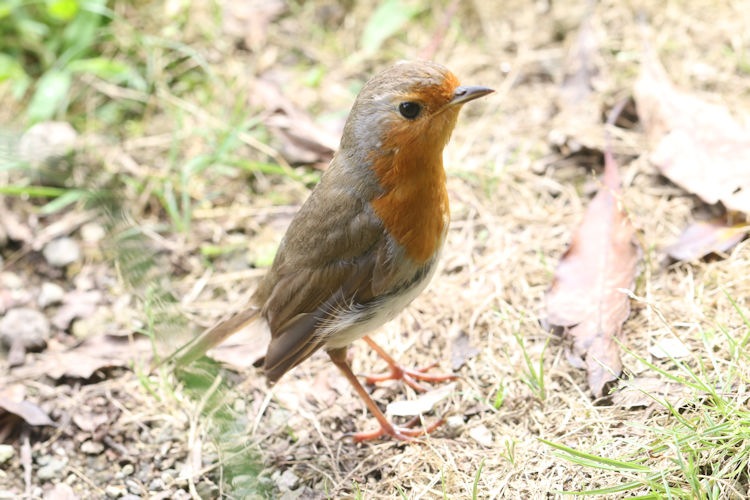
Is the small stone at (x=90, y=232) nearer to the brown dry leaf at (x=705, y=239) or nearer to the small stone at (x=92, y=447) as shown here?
the small stone at (x=92, y=447)

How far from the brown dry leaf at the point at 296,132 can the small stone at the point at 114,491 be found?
2254 millimetres

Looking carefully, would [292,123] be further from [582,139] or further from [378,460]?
[378,460]

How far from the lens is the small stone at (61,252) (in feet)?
14.7

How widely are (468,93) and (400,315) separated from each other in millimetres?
1413

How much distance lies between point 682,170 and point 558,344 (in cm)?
124

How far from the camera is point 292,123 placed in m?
4.93

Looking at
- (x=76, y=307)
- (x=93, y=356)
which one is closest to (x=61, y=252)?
(x=76, y=307)

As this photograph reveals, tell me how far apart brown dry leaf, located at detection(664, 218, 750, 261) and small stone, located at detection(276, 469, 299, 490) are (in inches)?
80.7

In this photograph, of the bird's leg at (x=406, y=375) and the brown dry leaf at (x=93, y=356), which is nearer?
the bird's leg at (x=406, y=375)

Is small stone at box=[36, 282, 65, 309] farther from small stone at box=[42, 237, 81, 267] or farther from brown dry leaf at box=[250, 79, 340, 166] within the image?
brown dry leaf at box=[250, 79, 340, 166]

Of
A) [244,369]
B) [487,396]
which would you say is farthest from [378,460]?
[244,369]

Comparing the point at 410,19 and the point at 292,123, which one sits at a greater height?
the point at 410,19

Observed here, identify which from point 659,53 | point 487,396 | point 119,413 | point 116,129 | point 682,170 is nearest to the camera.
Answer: point 487,396

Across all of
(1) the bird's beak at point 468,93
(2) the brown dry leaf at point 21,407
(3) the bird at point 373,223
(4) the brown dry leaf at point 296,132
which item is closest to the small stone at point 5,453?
(2) the brown dry leaf at point 21,407
